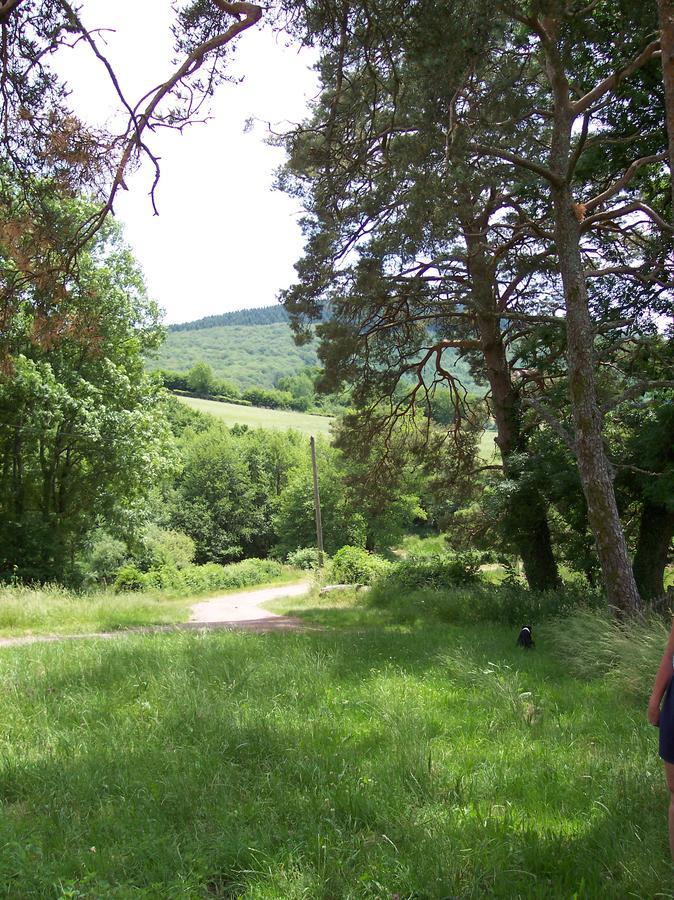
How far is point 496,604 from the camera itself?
47.9 ft

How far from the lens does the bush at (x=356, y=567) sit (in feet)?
83.4

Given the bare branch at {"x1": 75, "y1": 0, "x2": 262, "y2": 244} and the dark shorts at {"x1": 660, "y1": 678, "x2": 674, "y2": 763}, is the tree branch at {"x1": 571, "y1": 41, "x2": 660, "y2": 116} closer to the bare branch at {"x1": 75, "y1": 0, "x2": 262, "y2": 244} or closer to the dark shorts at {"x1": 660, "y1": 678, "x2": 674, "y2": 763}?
the bare branch at {"x1": 75, "y1": 0, "x2": 262, "y2": 244}

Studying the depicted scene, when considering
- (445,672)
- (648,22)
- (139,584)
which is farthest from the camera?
(139,584)

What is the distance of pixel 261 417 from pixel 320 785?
10226 centimetres

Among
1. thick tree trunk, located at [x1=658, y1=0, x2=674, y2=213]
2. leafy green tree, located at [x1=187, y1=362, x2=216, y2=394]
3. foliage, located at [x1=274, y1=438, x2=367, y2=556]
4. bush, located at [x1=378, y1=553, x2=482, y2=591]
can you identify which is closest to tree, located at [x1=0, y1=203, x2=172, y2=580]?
bush, located at [x1=378, y1=553, x2=482, y2=591]

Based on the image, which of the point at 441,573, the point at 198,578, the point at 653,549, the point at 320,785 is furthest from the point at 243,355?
the point at 320,785

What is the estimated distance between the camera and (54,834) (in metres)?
3.42

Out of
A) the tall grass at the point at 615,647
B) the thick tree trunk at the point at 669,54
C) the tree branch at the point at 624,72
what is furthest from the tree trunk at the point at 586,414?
the thick tree trunk at the point at 669,54

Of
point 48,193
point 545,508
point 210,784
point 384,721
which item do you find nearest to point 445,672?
point 384,721

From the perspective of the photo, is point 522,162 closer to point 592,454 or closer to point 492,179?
point 492,179

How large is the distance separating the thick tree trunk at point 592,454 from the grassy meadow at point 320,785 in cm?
350

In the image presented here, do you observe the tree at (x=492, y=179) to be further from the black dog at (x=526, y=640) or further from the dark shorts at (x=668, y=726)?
the dark shorts at (x=668, y=726)

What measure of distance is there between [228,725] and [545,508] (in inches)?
496

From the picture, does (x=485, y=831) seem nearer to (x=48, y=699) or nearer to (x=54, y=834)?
(x=54, y=834)
